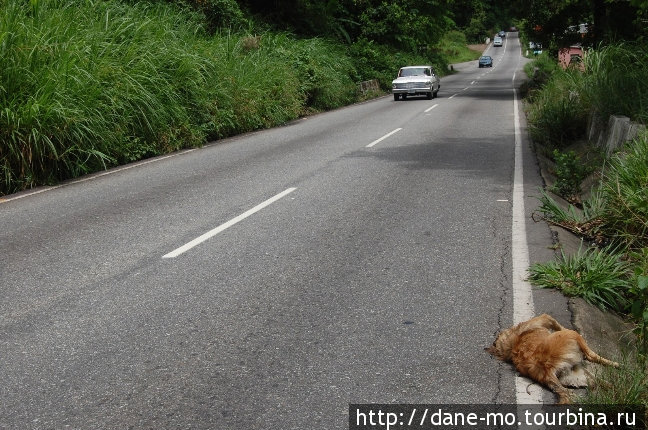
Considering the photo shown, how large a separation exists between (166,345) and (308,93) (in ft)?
72.5

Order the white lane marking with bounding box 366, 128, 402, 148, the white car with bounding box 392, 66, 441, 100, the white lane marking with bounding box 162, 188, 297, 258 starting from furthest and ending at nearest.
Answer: the white car with bounding box 392, 66, 441, 100
the white lane marking with bounding box 366, 128, 402, 148
the white lane marking with bounding box 162, 188, 297, 258

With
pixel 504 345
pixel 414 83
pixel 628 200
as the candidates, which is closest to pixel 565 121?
pixel 628 200

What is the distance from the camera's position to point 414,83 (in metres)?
32.3

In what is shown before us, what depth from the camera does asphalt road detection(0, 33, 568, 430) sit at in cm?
398

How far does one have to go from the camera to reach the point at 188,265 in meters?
6.59

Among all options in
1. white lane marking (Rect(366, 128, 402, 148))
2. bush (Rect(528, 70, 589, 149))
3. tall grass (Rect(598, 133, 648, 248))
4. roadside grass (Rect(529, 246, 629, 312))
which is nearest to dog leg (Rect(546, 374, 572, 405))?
roadside grass (Rect(529, 246, 629, 312))

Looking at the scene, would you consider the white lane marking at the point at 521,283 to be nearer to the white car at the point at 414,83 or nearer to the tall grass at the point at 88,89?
the tall grass at the point at 88,89

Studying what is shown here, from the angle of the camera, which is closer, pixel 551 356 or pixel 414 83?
pixel 551 356

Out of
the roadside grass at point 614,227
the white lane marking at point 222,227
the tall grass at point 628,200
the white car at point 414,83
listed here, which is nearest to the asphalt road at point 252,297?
the white lane marking at point 222,227

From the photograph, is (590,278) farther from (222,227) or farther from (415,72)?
(415,72)

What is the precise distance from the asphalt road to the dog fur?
0.15m

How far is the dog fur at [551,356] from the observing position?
397 centimetres

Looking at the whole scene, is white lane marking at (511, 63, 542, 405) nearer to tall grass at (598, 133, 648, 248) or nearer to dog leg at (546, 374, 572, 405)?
dog leg at (546, 374, 572, 405)

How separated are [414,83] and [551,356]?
1149 inches
